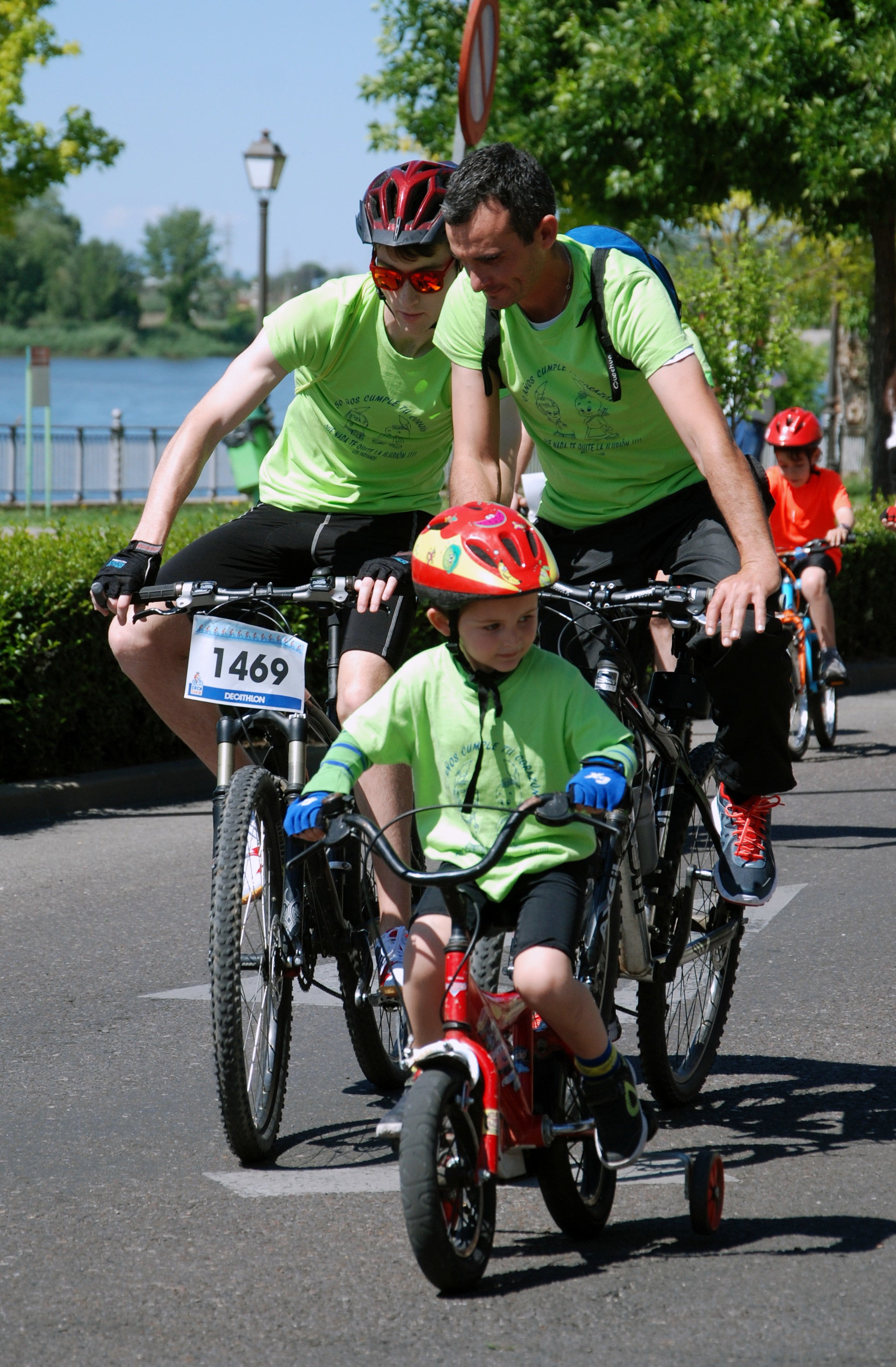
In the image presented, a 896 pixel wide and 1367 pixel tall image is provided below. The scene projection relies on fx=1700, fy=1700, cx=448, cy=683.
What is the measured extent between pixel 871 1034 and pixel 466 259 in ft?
8.15

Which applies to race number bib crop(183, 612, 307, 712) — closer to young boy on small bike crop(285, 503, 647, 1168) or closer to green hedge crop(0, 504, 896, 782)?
young boy on small bike crop(285, 503, 647, 1168)

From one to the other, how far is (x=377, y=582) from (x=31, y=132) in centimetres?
2227

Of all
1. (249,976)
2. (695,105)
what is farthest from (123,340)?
(249,976)

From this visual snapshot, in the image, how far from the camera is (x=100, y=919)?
618 centimetres


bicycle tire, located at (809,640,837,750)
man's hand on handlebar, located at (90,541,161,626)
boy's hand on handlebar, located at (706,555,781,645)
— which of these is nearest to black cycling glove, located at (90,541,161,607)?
man's hand on handlebar, located at (90,541,161,626)

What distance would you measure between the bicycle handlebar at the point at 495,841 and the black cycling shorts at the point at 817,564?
26.7 ft

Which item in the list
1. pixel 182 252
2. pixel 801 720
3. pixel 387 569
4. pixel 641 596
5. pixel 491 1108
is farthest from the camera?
pixel 182 252

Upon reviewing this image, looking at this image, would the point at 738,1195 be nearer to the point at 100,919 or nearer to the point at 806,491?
the point at 100,919

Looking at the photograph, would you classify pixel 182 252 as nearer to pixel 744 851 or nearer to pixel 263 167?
pixel 263 167

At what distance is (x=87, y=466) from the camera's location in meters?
30.8

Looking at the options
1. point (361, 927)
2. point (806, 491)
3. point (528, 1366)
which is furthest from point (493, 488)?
point (806, 491)

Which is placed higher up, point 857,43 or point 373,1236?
point 857,43

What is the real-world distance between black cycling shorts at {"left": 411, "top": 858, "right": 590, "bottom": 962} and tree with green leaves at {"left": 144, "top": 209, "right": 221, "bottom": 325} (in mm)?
118067

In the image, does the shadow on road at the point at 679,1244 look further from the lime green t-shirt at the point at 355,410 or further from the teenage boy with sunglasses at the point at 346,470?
the lime green t-shirt at the point at 355,410
